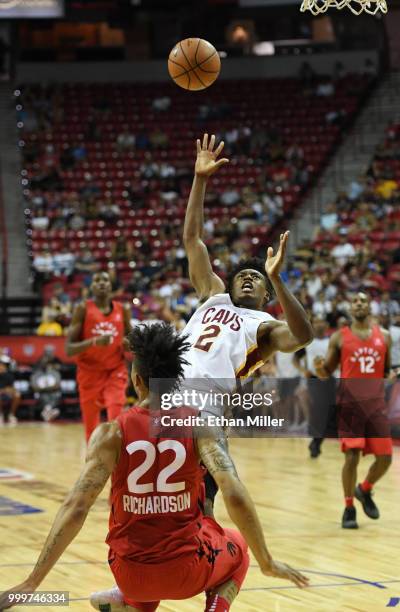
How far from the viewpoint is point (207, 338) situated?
572 cm

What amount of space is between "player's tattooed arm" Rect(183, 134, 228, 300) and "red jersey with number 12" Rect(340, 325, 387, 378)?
286cm

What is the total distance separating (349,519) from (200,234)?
2976 mm

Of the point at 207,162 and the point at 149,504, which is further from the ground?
the point at 207,162

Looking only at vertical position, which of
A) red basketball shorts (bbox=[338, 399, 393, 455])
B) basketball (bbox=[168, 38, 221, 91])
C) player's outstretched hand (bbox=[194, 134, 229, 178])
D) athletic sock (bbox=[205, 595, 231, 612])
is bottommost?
red basketball shorts (bbox=[338, 399, 393, 455])

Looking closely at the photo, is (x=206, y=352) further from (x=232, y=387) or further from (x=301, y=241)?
(x=301, y=241)

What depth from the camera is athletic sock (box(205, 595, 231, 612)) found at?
4.25 meters

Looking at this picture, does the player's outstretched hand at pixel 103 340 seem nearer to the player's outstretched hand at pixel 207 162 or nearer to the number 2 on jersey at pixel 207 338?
the player's outstretched hand at pixel 207 162

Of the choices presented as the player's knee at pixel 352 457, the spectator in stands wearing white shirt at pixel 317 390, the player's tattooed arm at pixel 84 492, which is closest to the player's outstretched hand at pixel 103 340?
the player's knee at pixel 352 457

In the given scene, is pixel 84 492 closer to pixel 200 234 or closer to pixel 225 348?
pixel 225 348

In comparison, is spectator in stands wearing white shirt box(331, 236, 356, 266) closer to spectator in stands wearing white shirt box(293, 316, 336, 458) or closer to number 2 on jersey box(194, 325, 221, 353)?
spectator in stands wearing white shirt box(293, 316, 336, 458)

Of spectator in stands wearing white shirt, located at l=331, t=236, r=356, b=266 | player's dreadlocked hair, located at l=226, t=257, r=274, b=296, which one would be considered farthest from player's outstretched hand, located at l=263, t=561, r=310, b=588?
spectator in stands wearing white shirt, located at l=331, t=236, r=356, b=266

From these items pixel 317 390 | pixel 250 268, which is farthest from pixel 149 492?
pixel 317 390

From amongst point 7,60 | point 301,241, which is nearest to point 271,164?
point 301,241

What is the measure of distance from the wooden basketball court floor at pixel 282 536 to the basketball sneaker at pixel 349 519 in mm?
96
